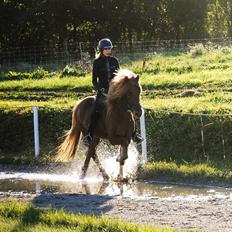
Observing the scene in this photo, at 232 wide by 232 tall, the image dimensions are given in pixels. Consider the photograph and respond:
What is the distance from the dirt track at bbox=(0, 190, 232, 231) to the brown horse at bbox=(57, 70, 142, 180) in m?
1.80

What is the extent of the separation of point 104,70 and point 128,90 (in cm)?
115

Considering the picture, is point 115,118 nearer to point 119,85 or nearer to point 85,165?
point 119,85

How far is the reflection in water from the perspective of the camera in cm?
1198

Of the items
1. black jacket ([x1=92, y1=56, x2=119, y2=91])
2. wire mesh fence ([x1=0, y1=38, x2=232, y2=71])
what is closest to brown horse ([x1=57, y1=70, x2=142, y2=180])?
black jacket ([x1=92, y1=56, x2=119, y2=91])

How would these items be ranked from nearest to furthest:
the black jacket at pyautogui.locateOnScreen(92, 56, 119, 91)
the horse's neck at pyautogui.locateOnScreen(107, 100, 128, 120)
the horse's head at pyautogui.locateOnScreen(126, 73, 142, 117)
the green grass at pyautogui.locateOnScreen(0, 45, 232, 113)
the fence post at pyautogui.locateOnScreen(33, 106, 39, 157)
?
the horse's head at pyautogui.locateOnScreen(126, 73, 142, 117), the horse's neck at pyautogui.locateOnScreen(107, 100, 128, 120), the black jacket at pyautogui.locateOnScreen(92, 56, 119, 91), the fence post at pyautogui.locateOnScreen(33, 106, 39, 157), the green grass at pyautogui.locateOnScreen(0, 45, 232, 113)

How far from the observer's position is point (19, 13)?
5412 cm

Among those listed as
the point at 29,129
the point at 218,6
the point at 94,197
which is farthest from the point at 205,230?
the point at 218,6

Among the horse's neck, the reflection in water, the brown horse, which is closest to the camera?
the reflection in water

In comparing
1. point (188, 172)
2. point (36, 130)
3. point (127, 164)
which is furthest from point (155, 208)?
point (36, 130)

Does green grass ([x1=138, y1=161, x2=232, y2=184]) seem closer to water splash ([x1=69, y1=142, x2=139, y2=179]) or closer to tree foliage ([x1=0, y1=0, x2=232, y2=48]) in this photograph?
water splash ([x1=69, y1=142, x2=139, y2=179])

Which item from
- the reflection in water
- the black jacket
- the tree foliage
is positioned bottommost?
the reflection in water

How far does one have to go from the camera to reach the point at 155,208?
33.1ft

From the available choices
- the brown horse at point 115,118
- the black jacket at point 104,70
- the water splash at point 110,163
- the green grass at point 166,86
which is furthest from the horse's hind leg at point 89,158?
the green grass at point 166,86

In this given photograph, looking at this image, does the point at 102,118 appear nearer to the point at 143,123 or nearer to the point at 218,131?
the point at 143,123
